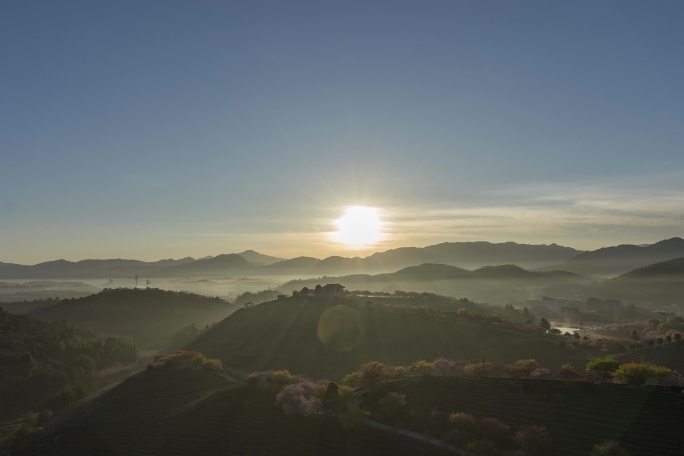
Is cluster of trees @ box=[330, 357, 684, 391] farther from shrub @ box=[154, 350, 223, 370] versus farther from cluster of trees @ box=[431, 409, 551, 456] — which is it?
shrub @ box=[154, 350, 223, 370]

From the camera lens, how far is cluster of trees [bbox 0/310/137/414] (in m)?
55.0

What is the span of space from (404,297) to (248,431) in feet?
263

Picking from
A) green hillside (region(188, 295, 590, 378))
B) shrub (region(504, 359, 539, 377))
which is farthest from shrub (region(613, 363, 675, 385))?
green hillside (region(188, 295, 590, 378))

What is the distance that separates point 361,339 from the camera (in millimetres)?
67500

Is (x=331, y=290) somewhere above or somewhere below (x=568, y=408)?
above

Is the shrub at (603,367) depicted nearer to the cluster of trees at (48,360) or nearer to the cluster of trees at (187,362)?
the cluster of trees at (187,362)

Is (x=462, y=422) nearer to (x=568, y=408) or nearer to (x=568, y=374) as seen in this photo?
(x=568, y=408)

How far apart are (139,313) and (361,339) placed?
9699cm

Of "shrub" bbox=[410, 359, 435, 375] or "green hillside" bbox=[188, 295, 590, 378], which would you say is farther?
"green hillside" bbox=[188, 295, 590, 378]

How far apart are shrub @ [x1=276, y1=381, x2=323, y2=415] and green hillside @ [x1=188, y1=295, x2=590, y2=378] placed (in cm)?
2570

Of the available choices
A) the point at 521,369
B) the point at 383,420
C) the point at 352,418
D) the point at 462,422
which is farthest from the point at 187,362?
the point at 462,422

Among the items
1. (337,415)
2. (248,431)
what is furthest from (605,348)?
(248,431)

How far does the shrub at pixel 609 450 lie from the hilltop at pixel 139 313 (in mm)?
102546

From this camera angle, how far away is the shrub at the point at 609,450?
63.5 ft
